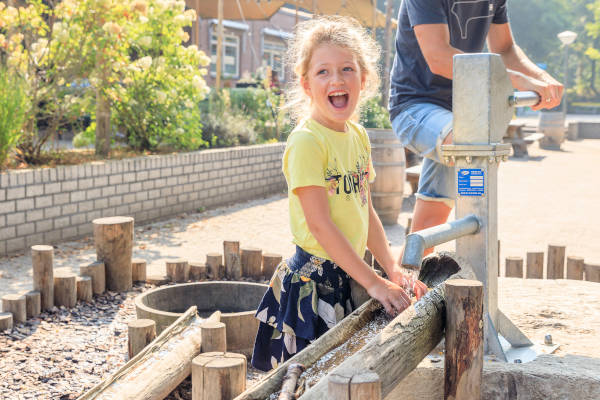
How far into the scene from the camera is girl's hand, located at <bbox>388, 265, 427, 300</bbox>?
231 centimetres

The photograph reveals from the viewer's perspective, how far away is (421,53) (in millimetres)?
3217

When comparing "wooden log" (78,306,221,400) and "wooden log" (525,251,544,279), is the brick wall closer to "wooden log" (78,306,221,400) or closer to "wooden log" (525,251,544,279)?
"wooden log" (78,306,221,400)

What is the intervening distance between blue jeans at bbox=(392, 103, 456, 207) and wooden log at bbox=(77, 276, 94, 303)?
7.18ft

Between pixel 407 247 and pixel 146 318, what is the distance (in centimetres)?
209

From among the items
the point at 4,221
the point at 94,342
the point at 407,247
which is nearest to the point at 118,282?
the point at 94,342

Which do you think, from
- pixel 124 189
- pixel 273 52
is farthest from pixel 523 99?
pixel 273 52

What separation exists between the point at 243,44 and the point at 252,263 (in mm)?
21425

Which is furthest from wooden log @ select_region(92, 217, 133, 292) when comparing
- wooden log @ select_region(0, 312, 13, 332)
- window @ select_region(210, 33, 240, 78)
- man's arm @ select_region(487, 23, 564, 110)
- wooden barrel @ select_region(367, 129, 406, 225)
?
window @ select_region(210, 33, 240, 78)

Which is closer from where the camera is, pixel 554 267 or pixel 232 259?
pixel 554 267

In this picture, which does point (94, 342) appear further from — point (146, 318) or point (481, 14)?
point (481, 14)

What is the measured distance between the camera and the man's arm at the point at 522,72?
105 inches

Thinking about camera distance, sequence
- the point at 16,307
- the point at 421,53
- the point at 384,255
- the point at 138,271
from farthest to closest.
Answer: the point at 138,271 → the point at 16,307 → the point at 421,53 → the point at 384,255

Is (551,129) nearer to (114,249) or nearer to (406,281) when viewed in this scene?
(114,249)

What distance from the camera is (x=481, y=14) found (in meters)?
3.22
